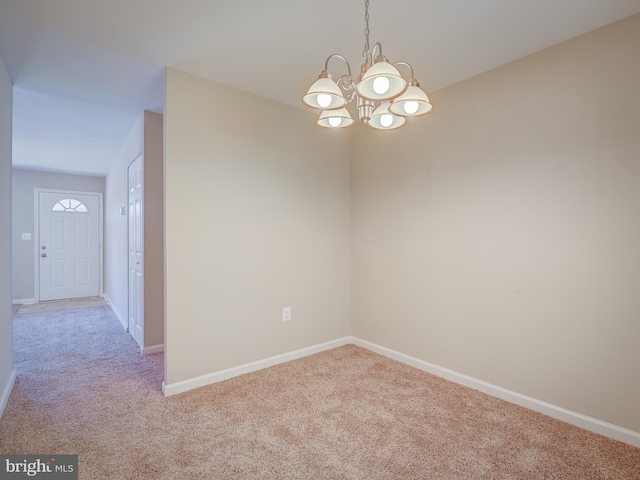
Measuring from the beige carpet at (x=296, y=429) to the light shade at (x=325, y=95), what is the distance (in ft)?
5.94

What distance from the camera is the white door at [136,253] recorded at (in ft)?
11.4

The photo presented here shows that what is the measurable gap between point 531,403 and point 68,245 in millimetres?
7471

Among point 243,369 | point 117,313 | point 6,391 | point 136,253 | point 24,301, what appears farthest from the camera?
point 24,301

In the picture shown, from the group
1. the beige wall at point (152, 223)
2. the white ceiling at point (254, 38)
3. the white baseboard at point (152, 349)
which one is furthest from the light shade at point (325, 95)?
the white baseboard at point (152, 349)

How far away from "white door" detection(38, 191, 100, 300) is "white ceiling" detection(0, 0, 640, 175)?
3962mm

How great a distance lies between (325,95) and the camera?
1.60m

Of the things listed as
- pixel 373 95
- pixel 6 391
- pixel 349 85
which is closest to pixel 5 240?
pixel 6 391

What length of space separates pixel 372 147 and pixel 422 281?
1.43m

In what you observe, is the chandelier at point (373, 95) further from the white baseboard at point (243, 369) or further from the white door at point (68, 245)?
the white door at point (68, 245)

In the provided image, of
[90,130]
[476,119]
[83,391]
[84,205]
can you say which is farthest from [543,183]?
[84,205]

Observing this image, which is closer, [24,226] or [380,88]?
[380,88]

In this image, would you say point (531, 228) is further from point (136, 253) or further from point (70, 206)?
point (70, 206)

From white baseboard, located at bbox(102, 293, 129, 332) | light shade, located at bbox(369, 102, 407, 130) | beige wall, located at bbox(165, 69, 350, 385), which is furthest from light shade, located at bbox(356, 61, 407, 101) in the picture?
white baseboard, located at bbox(102, 293, 129, 332)

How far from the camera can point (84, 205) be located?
6.50 meters
